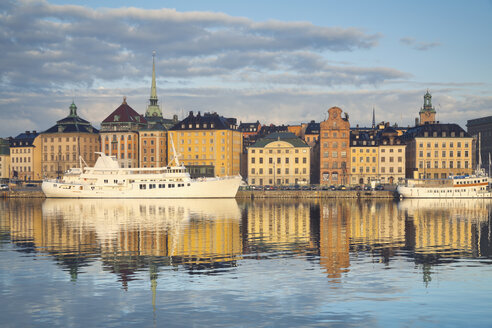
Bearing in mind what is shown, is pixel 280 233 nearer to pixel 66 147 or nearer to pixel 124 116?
pixel 124 116

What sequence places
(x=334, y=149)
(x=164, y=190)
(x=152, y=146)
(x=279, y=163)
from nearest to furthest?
(x=164, y=190) < (x=334, y=149) < (x=279, y=163) < (x=152, y=146)

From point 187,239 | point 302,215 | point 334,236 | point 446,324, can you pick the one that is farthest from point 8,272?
point 302,215

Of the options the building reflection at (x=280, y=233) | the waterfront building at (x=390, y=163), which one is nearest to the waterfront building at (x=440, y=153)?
the waterfront building at (x=390, y=163)

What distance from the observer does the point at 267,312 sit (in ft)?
86.1

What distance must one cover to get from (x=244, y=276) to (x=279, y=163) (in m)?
126

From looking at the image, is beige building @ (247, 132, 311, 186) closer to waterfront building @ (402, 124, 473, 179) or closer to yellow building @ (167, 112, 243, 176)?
yellow building @ (167, 112, 243, 176)

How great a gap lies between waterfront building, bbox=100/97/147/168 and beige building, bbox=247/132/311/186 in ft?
124

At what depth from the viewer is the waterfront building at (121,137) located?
580 feet

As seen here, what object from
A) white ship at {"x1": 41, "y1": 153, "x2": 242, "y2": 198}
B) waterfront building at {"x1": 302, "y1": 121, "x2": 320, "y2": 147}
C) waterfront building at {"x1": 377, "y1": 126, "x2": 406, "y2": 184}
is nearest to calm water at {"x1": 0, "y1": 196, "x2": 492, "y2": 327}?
white ship at {"x1": 41, "y1": 153, "x2": 242, "y2": 198}

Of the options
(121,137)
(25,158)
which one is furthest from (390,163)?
(25,158)

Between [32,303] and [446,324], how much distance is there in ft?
61.2

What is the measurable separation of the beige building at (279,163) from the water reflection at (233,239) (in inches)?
3120

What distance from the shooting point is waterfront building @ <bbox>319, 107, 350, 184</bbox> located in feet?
512

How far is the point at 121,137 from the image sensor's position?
177625 millimetres
